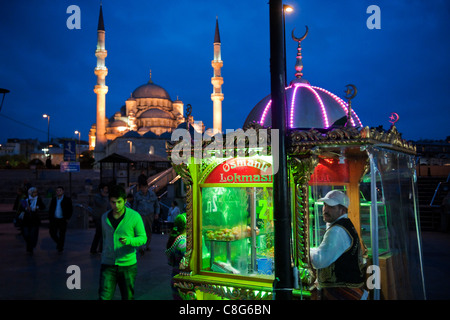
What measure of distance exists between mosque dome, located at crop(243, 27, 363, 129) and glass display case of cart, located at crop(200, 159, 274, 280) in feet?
4.27

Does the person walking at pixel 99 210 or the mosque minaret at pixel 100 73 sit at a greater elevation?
the mosque minaret at pixel 100 73

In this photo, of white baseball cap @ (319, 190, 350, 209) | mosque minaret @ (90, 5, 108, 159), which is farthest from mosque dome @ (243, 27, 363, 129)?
mosque minaret @ (90, 5, 108, 159)

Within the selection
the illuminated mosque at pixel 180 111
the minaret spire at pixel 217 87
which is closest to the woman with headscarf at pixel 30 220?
the illuminated mosque at pixel 180 111

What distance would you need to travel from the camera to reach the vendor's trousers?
4221mm

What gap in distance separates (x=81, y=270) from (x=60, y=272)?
0.42m

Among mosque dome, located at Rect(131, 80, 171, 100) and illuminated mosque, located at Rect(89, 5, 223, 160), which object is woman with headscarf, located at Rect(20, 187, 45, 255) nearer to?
illuminated mosque, located at Rect(89, 5, 223, 160)

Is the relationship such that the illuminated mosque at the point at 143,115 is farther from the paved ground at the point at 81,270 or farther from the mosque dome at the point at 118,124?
the paved ground at the point at 81,270

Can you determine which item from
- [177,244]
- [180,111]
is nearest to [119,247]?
[177,244]

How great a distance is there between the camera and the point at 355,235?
3943mm

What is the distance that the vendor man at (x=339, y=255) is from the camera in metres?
3.90

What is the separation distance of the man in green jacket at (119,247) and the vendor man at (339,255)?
211 cm
